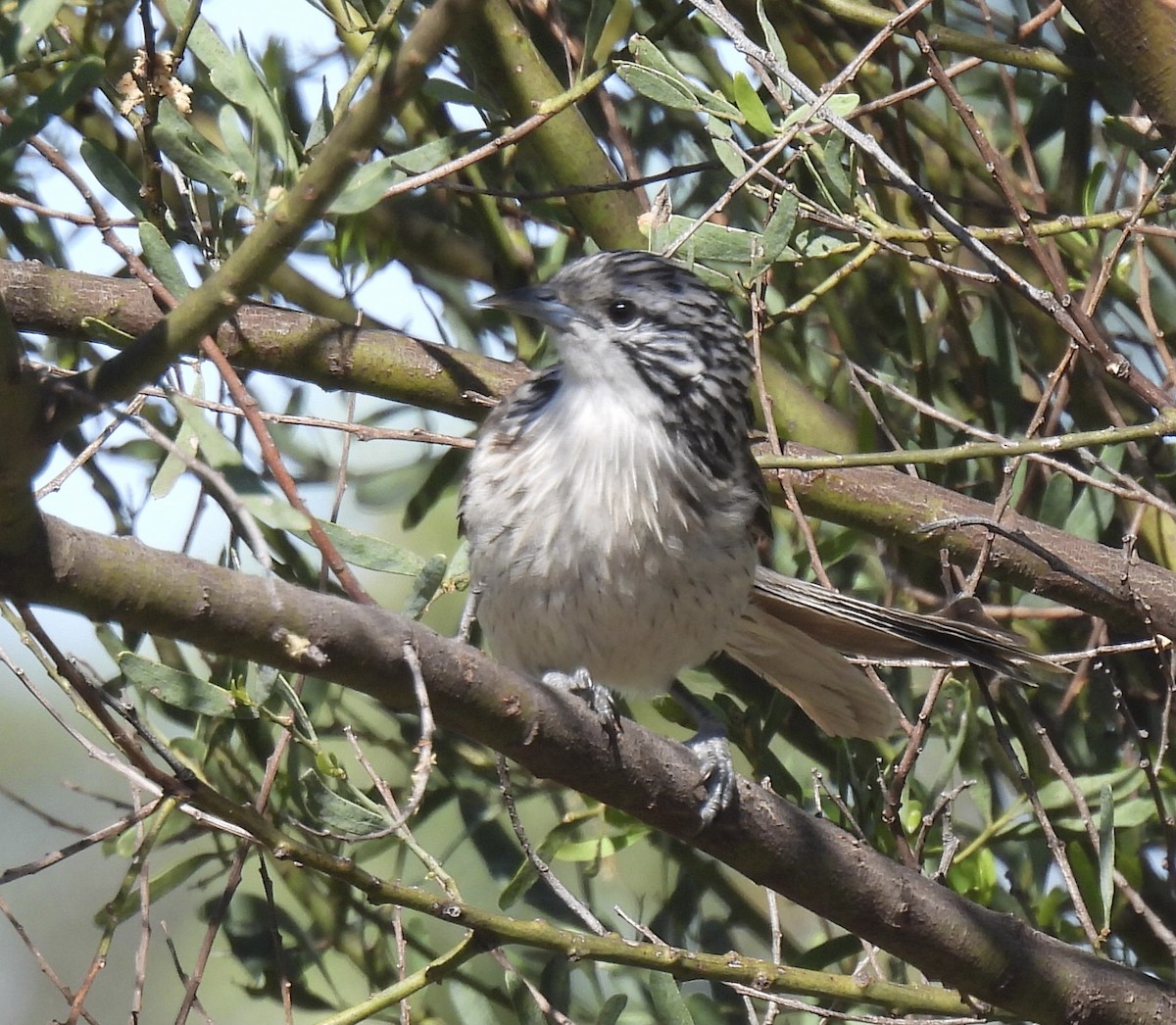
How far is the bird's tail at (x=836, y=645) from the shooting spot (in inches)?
127

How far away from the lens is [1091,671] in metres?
3.97

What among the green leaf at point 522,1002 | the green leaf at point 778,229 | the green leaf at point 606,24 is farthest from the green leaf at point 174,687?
the green leaf at point 606,24

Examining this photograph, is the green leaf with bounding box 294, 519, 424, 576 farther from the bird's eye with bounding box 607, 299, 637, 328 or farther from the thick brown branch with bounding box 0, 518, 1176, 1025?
the bird's eye with bounding box 607, 299, 637, 328

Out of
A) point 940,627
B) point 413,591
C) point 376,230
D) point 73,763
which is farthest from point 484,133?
point 73,763

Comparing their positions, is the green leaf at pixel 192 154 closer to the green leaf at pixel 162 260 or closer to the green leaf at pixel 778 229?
the green leaf at pixel 162 260

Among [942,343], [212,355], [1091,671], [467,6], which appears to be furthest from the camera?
[942,343]

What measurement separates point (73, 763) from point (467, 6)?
7.28 metres

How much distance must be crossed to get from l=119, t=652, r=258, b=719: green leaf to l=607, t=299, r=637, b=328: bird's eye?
4.29ft

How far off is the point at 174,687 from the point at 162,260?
2.65 ft

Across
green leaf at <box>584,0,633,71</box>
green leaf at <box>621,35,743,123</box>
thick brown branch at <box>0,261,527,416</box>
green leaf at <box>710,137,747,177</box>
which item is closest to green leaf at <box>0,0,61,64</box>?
thick brown branch at <box>0,261,527,416</box>

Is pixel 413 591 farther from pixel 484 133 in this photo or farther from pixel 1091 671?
pixel 1091 671

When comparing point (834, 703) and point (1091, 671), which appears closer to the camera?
point (834, 703)

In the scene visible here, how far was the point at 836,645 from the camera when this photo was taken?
12.2 ft

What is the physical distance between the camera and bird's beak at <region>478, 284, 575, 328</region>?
11.5ft
